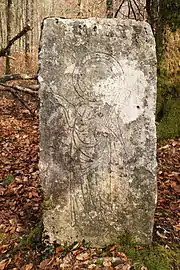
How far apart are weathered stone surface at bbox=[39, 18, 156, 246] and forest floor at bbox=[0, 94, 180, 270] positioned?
0.59 feet

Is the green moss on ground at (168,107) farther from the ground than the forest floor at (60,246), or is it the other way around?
the green moss on ground at (168,107)

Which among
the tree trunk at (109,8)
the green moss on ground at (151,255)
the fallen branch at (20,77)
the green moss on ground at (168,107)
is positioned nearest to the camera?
the green moss on ground at (151,255)

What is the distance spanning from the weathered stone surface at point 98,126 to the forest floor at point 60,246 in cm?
18

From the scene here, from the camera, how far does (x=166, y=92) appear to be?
480cm

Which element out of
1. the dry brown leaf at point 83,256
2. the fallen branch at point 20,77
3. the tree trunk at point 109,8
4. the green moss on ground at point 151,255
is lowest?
the dry brown leaf at point 83,256

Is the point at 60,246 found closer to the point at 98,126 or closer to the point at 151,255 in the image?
the point at 151,255

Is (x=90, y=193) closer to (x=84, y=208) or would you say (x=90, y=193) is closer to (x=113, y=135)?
(x=84, y=208)

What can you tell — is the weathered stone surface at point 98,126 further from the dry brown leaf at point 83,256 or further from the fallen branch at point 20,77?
the fallen branch at point 20,77

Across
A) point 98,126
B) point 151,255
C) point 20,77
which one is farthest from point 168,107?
point 151,255

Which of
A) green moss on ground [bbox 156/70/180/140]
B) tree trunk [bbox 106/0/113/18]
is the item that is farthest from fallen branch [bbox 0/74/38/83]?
tree trunk [bbox 106/0/113/18]

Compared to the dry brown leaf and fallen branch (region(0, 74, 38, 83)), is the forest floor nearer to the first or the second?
the dry brown leaf

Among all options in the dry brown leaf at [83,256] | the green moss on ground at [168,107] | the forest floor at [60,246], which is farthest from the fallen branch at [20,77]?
the dry brown leaf at [83,256]

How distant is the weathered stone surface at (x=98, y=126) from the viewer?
7.77 feet

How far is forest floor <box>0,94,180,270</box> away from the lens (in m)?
2.53
